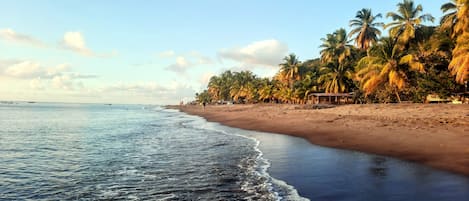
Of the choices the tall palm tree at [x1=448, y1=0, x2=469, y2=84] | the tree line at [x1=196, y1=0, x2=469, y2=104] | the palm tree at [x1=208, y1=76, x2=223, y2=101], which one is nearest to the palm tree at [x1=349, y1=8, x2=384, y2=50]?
the tree line at [x1=196, y1=0, x2=469, y2=104]

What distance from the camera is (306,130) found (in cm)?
2488

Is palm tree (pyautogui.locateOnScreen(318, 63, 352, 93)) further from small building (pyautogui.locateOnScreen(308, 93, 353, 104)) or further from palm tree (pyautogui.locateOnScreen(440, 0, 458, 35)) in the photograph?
palm tree (pyautogui.locateOnScreen(440, 0, 458, 35))

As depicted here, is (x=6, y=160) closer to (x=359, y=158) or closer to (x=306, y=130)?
(x=359, y=158)

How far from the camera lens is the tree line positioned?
Result: 36.3 metres

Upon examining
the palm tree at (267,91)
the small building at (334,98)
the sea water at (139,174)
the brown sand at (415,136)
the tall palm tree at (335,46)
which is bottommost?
the sea water at (139,174)

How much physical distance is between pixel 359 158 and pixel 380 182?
13.0 feet

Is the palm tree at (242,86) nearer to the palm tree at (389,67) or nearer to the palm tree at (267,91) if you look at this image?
the palm tree at (267,91)

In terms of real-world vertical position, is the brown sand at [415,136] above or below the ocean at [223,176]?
above

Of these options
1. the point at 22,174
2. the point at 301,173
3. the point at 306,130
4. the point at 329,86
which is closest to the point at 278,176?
the point at 301,173

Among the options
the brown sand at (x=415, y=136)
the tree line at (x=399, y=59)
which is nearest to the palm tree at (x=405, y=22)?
the tree line at (x=399, y=59)

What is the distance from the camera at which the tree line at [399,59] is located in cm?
3634

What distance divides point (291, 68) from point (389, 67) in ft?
119

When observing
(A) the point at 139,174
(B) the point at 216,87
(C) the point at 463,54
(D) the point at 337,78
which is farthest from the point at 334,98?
(B) the point at 216,87

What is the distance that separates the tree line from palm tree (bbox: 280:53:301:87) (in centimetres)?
580
